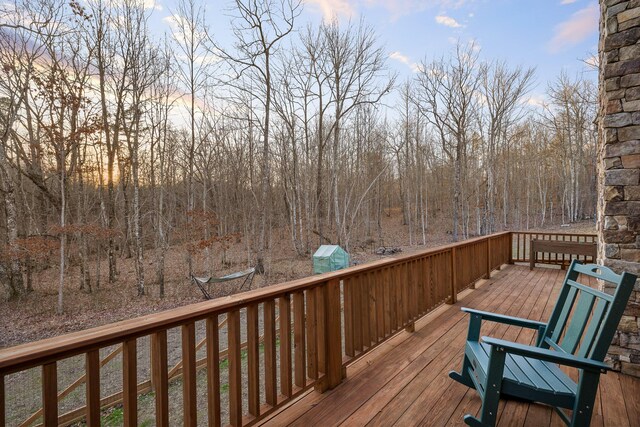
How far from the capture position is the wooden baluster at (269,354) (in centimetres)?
181

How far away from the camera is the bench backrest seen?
1562 mm

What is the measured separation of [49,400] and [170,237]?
1513 cm

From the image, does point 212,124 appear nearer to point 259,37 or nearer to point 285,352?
point 259,37

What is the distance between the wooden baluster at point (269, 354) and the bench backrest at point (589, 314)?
1.71 meters

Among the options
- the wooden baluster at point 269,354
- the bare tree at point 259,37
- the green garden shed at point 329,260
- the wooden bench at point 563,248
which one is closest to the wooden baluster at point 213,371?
the wooden baluster at point 269,354

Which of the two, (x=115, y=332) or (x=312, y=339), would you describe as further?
(x=312, y=339)

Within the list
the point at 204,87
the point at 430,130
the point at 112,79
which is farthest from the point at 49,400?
the point at 430,130

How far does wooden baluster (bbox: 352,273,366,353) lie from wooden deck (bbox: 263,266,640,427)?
242 mm

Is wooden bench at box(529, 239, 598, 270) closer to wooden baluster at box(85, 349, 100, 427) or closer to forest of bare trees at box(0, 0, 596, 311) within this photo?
forest of bare trees at box(0, 0, 596, 311)

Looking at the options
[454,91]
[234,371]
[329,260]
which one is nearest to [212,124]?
[329,260]

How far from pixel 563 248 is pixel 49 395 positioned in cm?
791

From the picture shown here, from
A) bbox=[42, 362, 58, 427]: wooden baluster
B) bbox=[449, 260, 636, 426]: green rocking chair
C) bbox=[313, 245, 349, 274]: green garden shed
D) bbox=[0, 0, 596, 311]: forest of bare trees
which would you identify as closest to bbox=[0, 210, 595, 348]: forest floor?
bbox=[0, 0, 596, 311]: forest of bare trees

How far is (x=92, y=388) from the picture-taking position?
110 centimetres

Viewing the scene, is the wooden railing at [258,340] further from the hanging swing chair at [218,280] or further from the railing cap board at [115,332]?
the hanging swing chair at [218,280]
